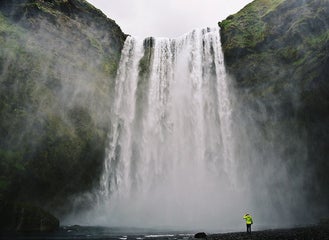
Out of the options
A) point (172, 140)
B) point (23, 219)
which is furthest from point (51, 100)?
point (172, 140)

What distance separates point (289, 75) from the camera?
1275 inches

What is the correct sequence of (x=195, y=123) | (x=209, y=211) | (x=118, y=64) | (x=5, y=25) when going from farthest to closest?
(x=118, y=64) < (x=195, y=123) < (x=5, y=25) < (x=209, y=211)

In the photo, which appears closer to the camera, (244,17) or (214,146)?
(214,146)

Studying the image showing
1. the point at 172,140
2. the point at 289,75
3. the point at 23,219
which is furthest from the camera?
the point at 172,140

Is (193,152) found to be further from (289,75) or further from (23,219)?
→ (23,219)

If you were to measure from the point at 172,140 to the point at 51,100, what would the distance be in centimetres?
1380

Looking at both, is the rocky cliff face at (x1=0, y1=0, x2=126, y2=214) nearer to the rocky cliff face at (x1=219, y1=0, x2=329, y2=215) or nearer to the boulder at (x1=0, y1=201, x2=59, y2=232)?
the boulder at (x1=0, y1=201, x2=59, y2=232)

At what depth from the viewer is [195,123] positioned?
121ft

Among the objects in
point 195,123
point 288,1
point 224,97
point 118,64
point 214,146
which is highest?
point 288,1

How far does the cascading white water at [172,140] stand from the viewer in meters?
32.2

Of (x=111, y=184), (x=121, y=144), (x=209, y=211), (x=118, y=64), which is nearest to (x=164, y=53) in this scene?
(x=118, y=64)

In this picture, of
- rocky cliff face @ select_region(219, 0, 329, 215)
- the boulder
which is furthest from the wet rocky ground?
the boulder

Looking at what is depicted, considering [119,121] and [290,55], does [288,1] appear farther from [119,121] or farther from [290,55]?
[119,121]

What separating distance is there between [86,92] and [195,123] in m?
12.8
